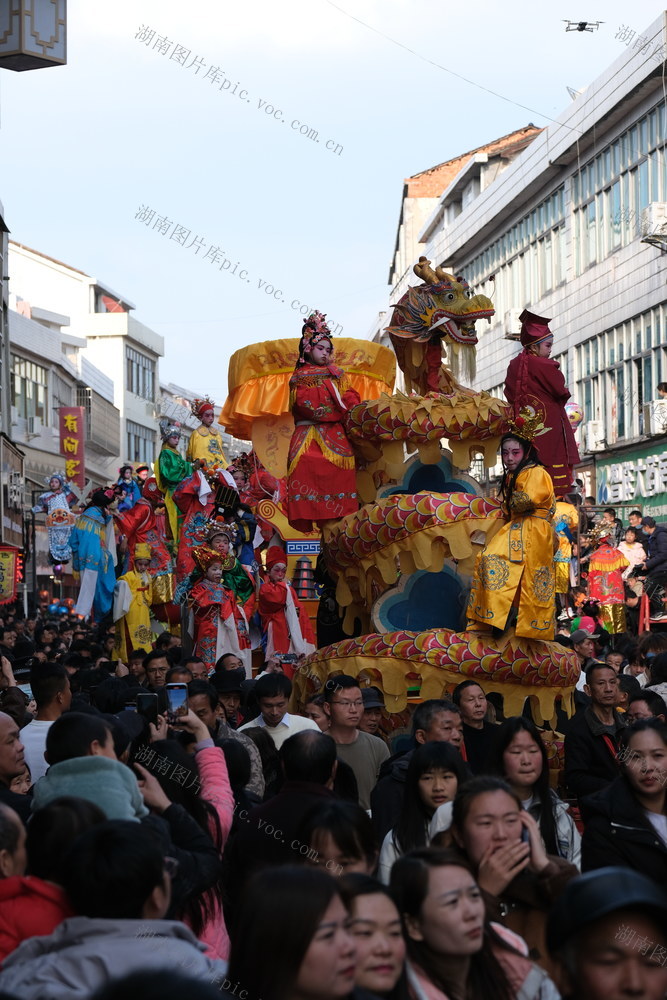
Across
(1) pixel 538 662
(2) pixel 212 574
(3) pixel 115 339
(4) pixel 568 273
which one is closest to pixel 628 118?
(4) pixel 568 273

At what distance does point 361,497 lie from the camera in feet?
38.8

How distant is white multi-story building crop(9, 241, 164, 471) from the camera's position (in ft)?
217

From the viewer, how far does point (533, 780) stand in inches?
229

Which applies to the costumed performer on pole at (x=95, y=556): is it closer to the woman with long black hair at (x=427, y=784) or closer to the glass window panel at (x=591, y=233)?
the woman with long black hair at (x=427, y=784)

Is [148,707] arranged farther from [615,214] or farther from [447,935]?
[615,214]

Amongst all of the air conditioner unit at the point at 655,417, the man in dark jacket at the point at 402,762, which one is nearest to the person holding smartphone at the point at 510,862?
the man in dark jacket at the point at 402,762

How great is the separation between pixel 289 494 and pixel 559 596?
240 cm

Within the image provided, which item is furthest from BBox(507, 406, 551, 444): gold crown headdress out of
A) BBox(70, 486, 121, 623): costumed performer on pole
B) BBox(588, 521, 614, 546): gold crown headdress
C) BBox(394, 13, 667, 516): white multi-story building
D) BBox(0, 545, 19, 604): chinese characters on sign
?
BBox(394, 13, 667, 516): white multi-story building

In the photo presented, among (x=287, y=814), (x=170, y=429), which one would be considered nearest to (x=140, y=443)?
(x=170, y=429)

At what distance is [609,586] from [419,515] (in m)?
7.00

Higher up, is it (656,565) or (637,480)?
(637,480)

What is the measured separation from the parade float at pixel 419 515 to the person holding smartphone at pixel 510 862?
16.9ft

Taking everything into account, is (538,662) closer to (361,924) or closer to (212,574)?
(212,574)

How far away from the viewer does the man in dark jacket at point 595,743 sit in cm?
752
